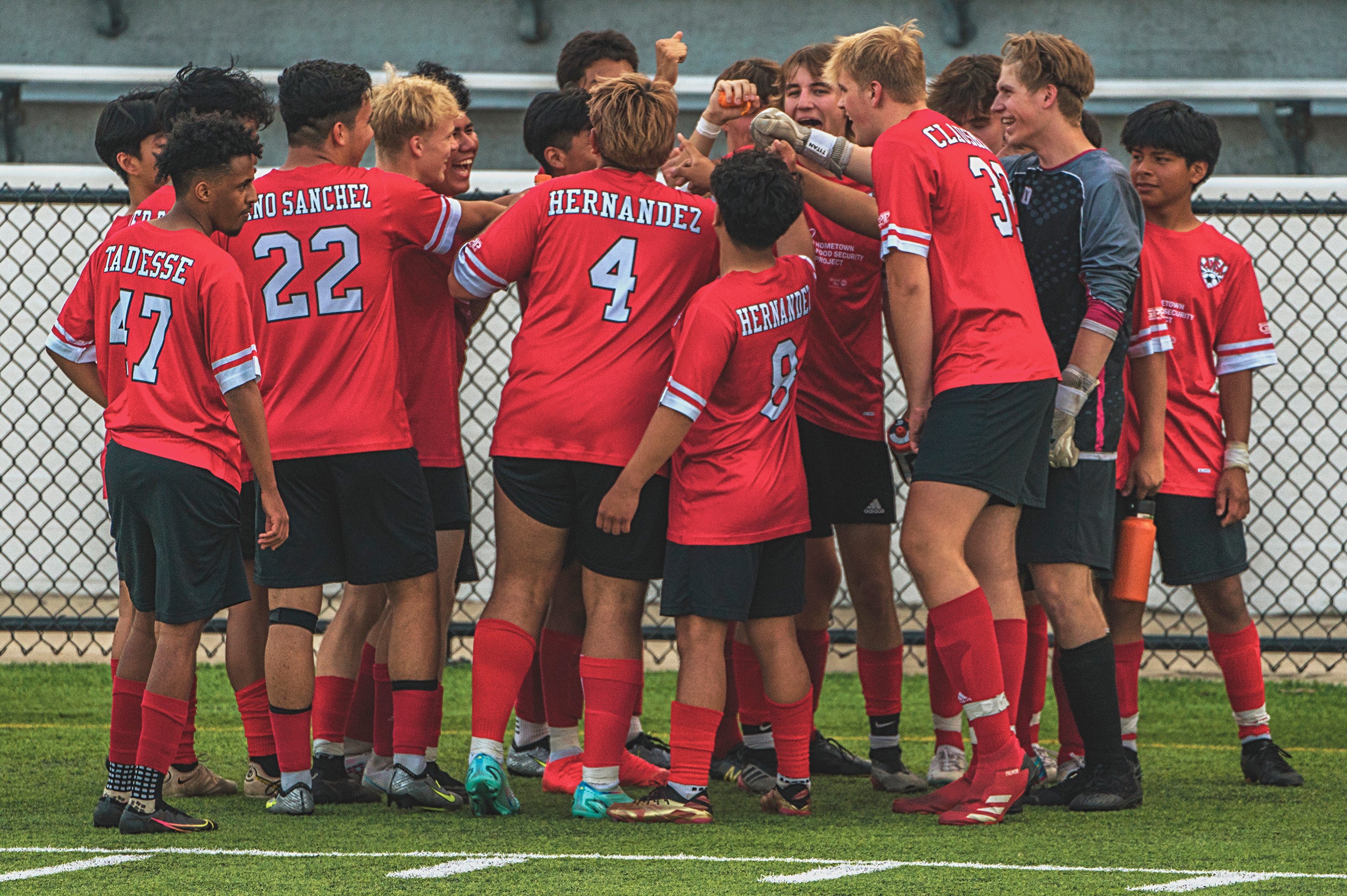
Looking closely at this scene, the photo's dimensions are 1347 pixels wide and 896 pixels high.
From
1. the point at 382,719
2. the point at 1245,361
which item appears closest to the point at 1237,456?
the point at 1245,361

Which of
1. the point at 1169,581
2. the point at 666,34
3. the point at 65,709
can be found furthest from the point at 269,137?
the point at 1169,581

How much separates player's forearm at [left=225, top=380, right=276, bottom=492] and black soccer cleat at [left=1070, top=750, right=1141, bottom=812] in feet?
7.54

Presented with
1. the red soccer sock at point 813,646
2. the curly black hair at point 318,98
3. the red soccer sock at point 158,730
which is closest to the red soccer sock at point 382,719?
the red soccer sock at point 158,730

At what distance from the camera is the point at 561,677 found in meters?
4.44

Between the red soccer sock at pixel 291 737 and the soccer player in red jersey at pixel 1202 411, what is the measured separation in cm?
238

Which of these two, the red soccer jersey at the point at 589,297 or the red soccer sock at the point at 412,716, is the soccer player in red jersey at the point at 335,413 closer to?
the red soccer sock at the point at 412,716

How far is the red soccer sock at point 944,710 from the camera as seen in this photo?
14.8 feet

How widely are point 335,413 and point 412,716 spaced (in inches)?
32.9

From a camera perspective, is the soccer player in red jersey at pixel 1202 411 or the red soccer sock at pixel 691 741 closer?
the red soccer sock at pixel 691 741

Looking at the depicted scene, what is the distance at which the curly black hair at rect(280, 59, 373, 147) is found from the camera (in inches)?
158

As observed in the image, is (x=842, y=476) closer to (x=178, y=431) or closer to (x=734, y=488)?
(x=734, y=488)

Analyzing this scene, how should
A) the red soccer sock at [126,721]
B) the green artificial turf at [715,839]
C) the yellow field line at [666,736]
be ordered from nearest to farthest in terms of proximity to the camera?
the green artificial turf at [715,839]
the red soccer sock at [126,721]
the yellow field line at [666,736]

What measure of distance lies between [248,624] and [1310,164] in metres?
8.31

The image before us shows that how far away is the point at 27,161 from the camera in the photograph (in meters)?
10.4
